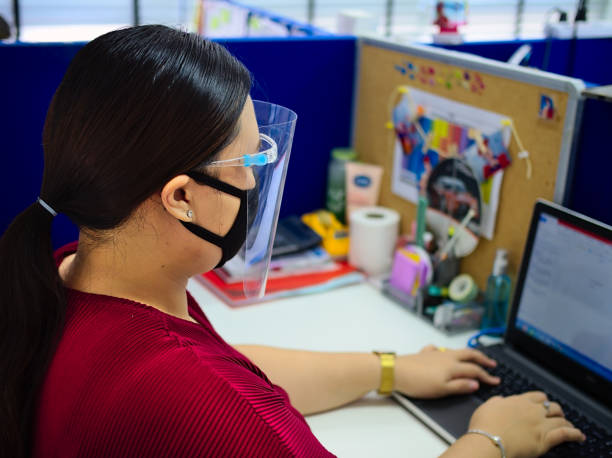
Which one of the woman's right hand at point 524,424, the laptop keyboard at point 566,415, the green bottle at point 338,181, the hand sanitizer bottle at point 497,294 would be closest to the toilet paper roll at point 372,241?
the green bottle at point 338,181

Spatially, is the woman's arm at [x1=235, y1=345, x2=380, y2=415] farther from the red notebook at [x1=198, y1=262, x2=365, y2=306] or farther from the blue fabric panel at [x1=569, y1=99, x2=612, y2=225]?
the blue fabric panel at [x1=569, y1=99, x2=612, y2=225]

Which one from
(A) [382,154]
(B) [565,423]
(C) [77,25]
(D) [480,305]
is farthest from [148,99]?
(C) [77,25]

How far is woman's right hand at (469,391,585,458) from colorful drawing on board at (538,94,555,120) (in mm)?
544

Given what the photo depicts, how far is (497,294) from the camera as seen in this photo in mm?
1455

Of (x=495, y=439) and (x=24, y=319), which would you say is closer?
(x=24, y=319)

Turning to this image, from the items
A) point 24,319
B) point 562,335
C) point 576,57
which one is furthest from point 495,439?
point 576,57

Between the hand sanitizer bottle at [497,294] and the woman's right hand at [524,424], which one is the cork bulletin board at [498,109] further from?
the woman's right hand at [524,424]

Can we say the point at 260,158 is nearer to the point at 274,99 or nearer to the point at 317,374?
the point at 317,374

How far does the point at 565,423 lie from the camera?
44.4 inches

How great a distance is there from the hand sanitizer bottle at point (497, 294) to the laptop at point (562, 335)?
0.09 meters

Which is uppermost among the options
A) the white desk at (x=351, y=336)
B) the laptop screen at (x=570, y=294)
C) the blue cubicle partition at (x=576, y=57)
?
the blue cubicle partition at (x=576, y=57)

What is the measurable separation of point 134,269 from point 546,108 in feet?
2.92

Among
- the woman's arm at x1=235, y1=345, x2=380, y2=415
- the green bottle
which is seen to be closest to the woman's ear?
the woman's arm at x1=235, y1=345, x2=380, y2=415

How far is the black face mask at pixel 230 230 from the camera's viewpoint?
820mm
